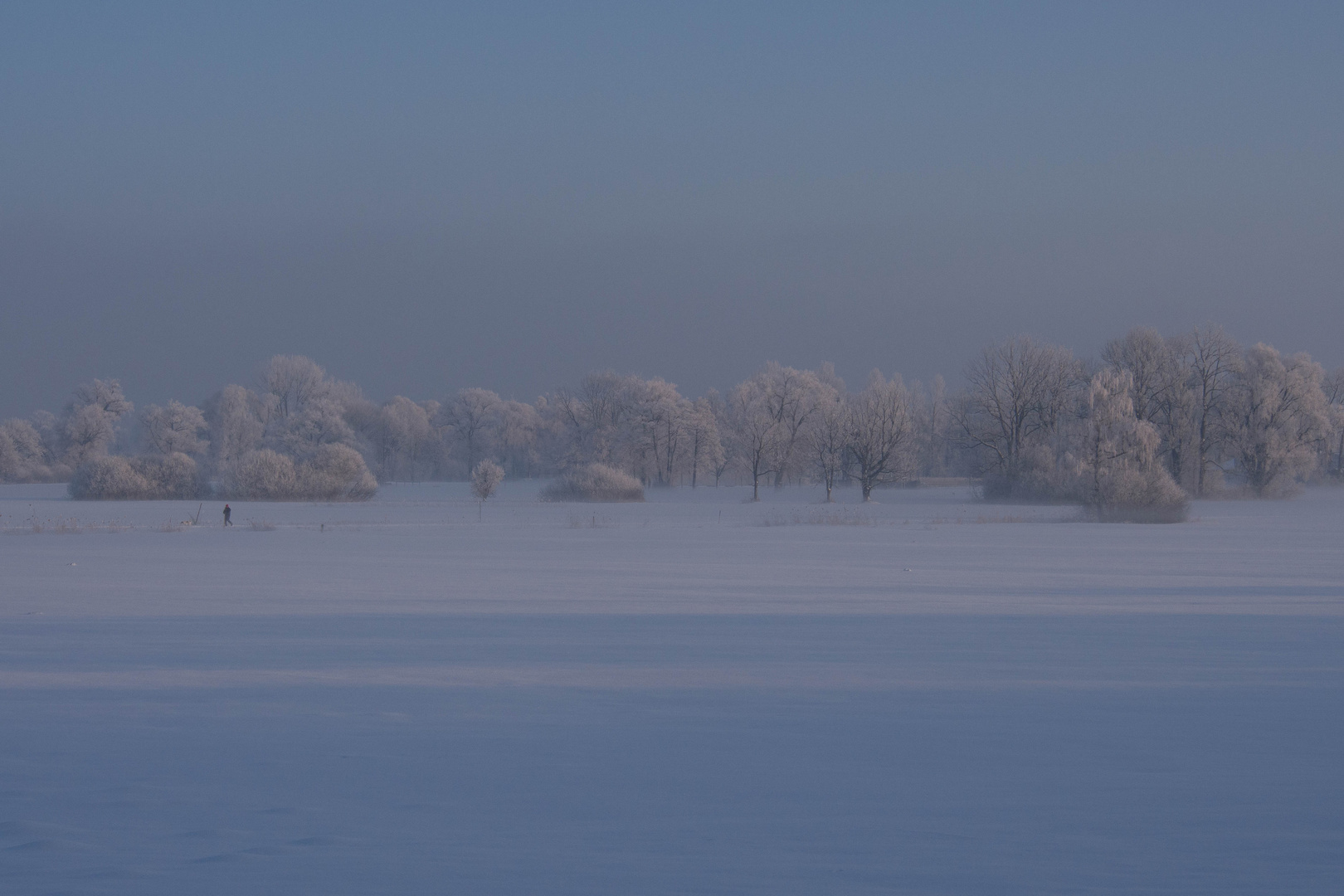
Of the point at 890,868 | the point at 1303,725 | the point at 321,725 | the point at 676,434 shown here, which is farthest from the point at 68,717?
the point at 676,434

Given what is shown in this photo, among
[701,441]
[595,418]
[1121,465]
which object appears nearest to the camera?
[1121,465]

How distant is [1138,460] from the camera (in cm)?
4812

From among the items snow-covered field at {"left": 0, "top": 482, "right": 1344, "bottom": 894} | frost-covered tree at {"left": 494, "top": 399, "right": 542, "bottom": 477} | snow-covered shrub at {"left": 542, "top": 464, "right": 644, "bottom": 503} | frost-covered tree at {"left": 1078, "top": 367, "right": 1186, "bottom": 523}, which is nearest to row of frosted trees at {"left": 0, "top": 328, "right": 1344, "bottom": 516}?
frost-covered tree at {"left": 1078, "top": 367, "right": 1186, "bottom": 523}

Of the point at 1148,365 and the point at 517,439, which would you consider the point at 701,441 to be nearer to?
the point at 517,439

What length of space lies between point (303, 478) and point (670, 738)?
59.6 meters

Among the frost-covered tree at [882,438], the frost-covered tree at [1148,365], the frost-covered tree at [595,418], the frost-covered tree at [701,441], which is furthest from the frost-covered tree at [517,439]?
the frost-covered tree at [1148,365]

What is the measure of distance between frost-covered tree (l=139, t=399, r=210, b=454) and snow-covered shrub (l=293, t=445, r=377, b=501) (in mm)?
21190

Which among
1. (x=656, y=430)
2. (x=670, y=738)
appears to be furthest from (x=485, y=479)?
(x=670, y=738)

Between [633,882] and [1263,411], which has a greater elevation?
[1263,411]

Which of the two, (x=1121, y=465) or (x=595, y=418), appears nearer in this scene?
(x=1121, y=465)

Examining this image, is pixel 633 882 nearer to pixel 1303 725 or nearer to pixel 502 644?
pixel 1303 725

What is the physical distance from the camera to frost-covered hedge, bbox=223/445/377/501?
62094mm

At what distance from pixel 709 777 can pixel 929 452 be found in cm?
9825

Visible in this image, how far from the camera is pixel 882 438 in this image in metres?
68.8
